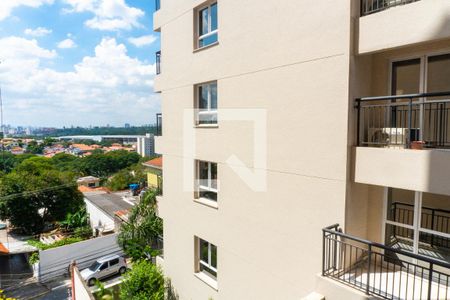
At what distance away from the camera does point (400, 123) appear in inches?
229

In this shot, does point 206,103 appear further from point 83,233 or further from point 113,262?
point 83,233

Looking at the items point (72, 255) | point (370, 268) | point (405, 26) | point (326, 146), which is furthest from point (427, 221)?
point (72, 255)

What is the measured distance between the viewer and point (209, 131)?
837 cm

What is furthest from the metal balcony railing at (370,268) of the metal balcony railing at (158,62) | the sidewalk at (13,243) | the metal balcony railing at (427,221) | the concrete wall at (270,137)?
the sidewalk at (13,243)

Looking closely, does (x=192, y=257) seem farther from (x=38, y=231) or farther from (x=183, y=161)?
(x=38, y=231)

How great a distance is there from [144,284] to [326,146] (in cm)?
879

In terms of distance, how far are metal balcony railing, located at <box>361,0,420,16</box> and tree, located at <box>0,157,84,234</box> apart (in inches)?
1606

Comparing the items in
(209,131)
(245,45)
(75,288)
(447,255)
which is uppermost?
(245,45)

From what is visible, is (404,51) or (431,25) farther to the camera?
(404,51)

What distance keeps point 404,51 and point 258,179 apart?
4.03 metres

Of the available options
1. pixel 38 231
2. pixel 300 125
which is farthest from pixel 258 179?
pixel 38 231

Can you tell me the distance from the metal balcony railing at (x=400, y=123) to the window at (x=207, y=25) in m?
4.84

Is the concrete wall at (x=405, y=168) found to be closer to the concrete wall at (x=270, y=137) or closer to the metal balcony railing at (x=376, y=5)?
the concrete wall at (x=270, y=137)

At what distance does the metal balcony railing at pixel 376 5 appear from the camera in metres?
5.24
